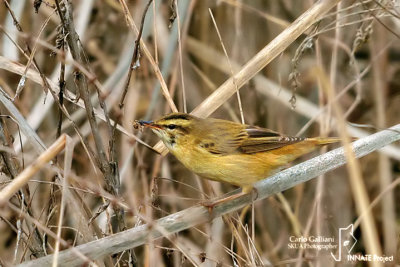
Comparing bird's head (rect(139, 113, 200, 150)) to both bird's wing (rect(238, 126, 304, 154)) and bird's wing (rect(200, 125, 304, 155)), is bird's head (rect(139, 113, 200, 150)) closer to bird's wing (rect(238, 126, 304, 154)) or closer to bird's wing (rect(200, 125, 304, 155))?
bird's wing (rect(200, 125, 304, 155))

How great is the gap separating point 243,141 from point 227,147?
0.35 ft

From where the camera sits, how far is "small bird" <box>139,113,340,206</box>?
284cm

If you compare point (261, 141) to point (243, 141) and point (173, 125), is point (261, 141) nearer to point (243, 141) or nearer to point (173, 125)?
point (243, 141)

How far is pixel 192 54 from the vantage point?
462cm

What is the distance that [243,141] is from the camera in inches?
119

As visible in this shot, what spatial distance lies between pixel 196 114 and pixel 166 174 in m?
1.32

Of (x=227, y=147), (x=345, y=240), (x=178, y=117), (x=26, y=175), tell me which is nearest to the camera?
(x=26, y=175)

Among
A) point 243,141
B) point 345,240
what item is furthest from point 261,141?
point 345,240

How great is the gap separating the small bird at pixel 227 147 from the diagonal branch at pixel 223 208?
0.10m

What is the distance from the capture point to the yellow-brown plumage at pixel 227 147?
2.84 m

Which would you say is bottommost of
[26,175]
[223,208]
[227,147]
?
[26,175]

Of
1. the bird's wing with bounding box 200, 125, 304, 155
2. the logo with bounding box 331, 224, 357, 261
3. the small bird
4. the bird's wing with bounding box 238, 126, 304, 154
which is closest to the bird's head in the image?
the small bird

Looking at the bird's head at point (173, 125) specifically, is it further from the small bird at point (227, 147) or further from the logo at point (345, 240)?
the logo at point (345, 240)

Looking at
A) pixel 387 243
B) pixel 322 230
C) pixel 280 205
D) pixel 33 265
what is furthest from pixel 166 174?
pixel 33 265
